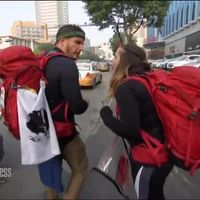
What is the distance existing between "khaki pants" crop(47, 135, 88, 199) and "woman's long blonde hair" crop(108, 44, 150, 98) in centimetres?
80

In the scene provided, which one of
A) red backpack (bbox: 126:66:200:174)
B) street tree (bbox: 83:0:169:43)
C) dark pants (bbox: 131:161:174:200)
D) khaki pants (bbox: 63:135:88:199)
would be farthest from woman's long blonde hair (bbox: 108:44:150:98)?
street tree (bbox: 83:0:169:43)

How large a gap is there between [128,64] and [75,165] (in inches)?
44.5

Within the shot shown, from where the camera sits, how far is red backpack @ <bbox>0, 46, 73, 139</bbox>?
240 centimetres

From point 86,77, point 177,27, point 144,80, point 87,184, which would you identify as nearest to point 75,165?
point 87,184

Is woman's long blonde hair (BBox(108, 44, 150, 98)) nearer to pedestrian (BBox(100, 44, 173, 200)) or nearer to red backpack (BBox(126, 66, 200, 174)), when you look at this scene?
pedestrian (BBox(100, 44, 173, 200))

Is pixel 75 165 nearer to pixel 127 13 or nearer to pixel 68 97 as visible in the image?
pixel 68 97

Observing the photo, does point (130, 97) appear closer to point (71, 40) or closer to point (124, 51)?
point (124, 51)

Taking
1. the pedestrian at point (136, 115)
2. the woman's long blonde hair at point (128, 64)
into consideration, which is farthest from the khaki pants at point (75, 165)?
the woman's long blonde hair at point (128, 64)

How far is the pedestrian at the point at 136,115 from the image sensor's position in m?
2.01

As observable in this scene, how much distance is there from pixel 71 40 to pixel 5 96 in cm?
69

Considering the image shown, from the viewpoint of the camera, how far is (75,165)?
287 cm

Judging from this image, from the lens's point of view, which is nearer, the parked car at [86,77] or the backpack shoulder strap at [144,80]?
the backpack shoulder strap at [144,80]

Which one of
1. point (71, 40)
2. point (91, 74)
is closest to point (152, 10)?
point (91, 74)

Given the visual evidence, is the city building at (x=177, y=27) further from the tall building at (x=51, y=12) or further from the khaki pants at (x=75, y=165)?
the khaki pants at (x=75, y=165)
